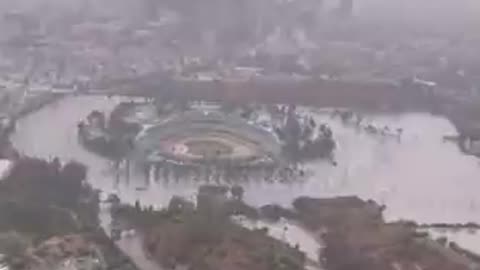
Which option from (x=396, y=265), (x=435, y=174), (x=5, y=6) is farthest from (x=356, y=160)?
(x=5, y=6)

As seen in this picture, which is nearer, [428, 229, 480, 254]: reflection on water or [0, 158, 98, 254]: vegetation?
[0, 158, 98, 254]: vegetation

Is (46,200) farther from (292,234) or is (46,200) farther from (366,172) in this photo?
(366,172)

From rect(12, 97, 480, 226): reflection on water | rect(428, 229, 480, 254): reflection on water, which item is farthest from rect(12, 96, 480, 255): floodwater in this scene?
rect(428, 229, 480, 254): reflection on water

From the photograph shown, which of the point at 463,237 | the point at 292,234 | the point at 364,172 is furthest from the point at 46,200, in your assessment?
the point at 463,237

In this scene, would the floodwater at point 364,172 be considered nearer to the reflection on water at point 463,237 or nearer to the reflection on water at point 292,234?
the reflection on water at point 463,237

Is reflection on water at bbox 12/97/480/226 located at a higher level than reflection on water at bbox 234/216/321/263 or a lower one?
higher

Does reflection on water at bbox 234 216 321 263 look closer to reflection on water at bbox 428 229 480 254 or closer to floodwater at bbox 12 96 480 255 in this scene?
floodwater at bbox 12 96 480 255

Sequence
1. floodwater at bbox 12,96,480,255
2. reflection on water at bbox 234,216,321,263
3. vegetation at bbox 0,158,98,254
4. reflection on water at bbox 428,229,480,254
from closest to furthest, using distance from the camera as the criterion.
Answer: vegetation at bbox 0,158,98,254 < reflection on water at bbox 234,216,321,263 < reflection on water at bbox 428,229,480,254 < floodwater at bbox 12,96,480,255
